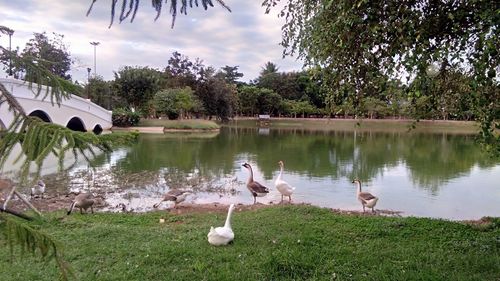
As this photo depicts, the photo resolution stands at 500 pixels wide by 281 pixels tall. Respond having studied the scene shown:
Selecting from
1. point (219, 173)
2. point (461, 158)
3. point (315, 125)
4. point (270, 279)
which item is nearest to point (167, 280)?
point (270, 279)

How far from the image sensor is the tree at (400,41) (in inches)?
138

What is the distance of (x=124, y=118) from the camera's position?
38.8m

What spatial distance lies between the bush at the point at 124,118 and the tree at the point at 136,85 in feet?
11.2

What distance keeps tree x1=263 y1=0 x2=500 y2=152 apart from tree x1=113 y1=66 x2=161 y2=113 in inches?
1537

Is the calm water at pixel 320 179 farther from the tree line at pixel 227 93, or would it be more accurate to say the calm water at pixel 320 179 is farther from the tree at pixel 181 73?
the tree at pixel 181 73

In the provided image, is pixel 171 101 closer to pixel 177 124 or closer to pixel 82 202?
pixel 177 124

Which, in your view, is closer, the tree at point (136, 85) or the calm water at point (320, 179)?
the calm water at point (320, 179)

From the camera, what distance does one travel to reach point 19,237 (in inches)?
65.9

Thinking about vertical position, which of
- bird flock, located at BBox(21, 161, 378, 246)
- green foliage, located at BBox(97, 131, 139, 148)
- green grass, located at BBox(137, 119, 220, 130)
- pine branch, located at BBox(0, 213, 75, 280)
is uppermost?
green foliage, located at BBox(97, 131, 139, 148)

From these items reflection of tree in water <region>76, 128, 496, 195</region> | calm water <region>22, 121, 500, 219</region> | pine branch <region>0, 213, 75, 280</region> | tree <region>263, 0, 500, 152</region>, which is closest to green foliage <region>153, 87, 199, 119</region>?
reflection of tree in water <region>76, 128, 496, 195</region>

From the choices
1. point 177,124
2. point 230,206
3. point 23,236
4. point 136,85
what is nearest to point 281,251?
point 230,206

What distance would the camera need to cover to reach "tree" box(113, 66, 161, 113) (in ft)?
137

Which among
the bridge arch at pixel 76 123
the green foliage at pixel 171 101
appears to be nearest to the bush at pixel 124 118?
the green foliage at pixel 171 101

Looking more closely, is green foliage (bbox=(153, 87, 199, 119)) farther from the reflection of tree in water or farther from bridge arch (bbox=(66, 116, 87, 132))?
the reflection of tree in water
